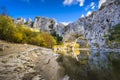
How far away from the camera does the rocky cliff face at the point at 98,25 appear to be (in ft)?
407

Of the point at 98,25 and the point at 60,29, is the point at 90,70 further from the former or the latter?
the point at 60,29

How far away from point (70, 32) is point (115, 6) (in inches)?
2674

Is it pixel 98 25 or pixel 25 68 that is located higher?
pixel 98 25

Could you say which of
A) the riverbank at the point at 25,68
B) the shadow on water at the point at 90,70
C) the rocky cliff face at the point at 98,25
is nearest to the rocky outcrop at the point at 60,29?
the rocky cliff face at the point at 98,25

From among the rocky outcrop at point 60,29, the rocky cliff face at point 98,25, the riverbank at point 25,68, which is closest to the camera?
the riverbank at point 25,68

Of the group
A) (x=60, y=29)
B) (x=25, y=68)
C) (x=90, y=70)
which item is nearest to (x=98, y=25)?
(x=60, y=29)

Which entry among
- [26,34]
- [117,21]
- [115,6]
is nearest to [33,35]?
[26,34]

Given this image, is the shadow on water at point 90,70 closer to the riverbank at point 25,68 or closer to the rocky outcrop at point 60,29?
the riverbank at point 25,68

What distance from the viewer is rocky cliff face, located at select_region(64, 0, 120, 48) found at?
12419cm

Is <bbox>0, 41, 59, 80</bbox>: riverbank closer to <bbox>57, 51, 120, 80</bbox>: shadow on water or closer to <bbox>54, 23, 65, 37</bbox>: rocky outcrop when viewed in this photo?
<bbox>57, 51, 120, 80</bbox>: shadow on water

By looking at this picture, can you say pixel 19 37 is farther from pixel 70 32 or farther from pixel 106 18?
pixel 70 32

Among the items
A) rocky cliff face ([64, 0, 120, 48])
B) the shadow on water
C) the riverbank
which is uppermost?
rocky cliff face ([64, 0, 120, 48])

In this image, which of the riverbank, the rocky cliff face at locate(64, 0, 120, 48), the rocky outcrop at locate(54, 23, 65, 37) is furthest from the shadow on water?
the rocky outcrop at locate(54, 23, 65, 37)

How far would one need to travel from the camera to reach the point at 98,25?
14975 cm
